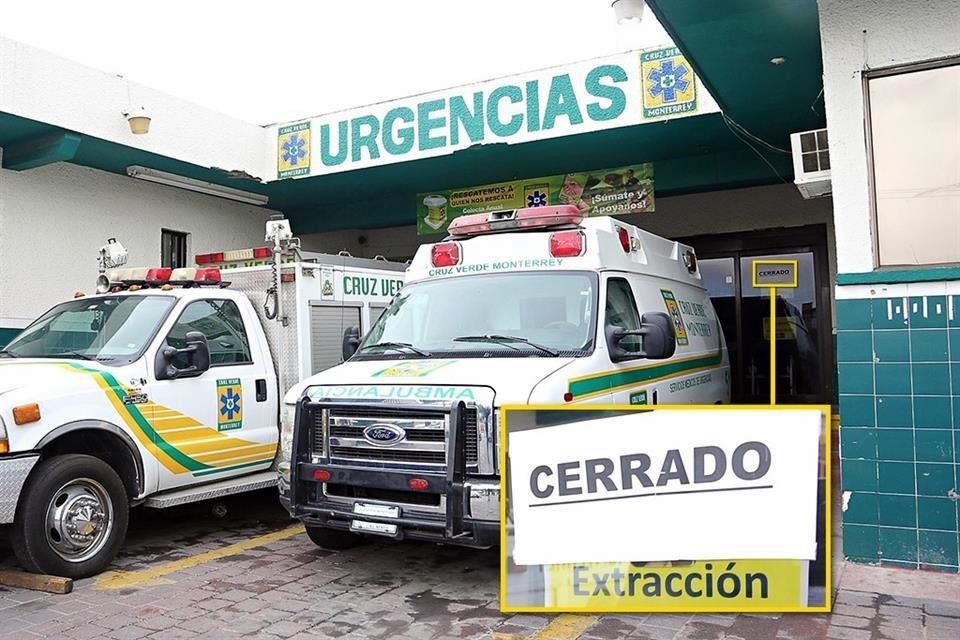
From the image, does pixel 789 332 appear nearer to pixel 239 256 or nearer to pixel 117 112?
pixel 239 256

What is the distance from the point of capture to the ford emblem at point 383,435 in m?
5.11

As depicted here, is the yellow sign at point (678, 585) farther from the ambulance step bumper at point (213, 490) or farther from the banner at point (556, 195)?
the banner at point (556, 195)

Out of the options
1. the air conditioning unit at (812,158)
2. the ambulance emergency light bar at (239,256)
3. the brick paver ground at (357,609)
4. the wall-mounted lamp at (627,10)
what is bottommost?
the brick paver ground at (357,609)

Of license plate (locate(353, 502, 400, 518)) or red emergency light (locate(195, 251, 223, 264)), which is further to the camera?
Answer: red emergency light (locate(195, 251, 223, 264))

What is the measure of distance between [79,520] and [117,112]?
256 inches

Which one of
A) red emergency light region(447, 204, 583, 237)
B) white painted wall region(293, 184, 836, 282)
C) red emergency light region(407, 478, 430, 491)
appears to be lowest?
red emergency light region(407, 478, 430, 491)

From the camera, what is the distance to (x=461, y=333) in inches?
231

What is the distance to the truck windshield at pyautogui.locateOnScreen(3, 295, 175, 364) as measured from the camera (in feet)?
20.6

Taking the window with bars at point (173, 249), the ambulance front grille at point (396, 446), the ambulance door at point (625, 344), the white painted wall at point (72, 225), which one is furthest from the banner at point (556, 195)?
the ambulance front grille at point (396, 446)

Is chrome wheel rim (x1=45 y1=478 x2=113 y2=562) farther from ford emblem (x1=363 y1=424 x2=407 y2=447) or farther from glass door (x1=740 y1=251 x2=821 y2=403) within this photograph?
glass door (x1=740 y1=251 x2=821 y2=403)

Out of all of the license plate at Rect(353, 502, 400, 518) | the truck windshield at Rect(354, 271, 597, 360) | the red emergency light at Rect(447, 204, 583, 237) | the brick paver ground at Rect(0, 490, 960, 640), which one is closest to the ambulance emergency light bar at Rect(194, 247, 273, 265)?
the truck windshield at Rect(354, 271, 597, 360)

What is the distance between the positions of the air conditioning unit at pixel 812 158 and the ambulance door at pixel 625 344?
1.69m

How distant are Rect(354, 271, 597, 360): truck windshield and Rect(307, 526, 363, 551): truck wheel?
4.41ft

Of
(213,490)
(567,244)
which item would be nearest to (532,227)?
(567,244)
